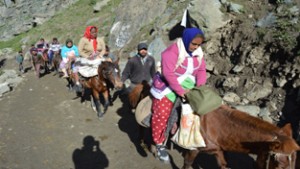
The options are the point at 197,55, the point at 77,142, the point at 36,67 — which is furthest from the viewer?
the point at 36,67

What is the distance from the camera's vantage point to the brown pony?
876cm

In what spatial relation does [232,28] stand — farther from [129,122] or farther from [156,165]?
[156,165]

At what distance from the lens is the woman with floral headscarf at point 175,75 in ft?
17.1

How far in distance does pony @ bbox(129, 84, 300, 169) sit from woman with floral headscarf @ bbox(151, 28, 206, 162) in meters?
0.66

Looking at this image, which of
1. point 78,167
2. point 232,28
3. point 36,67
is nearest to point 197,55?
point 78,167

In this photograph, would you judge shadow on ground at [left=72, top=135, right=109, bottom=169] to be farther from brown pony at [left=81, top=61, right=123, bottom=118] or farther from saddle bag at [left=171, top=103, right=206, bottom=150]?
saddle bag at [left=171, top=103, right=206, bottom=150]

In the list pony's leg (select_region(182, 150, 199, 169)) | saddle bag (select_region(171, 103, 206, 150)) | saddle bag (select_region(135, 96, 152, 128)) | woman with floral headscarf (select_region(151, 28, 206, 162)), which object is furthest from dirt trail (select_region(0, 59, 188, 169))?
saddle bag (select_region(171, 103, 206, 150))

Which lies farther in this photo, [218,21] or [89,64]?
[218,21]

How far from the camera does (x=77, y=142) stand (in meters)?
8.57

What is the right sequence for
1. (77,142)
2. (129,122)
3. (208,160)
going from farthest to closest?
1. (129,122)
2. (77,142)
3. (208,160)

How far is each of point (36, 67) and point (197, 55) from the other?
46.5ft

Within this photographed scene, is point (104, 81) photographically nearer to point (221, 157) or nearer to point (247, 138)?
point (221, 157)

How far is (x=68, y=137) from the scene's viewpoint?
29.2 feet

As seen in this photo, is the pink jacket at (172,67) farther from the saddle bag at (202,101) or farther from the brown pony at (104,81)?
the brown pony at (104,81)
